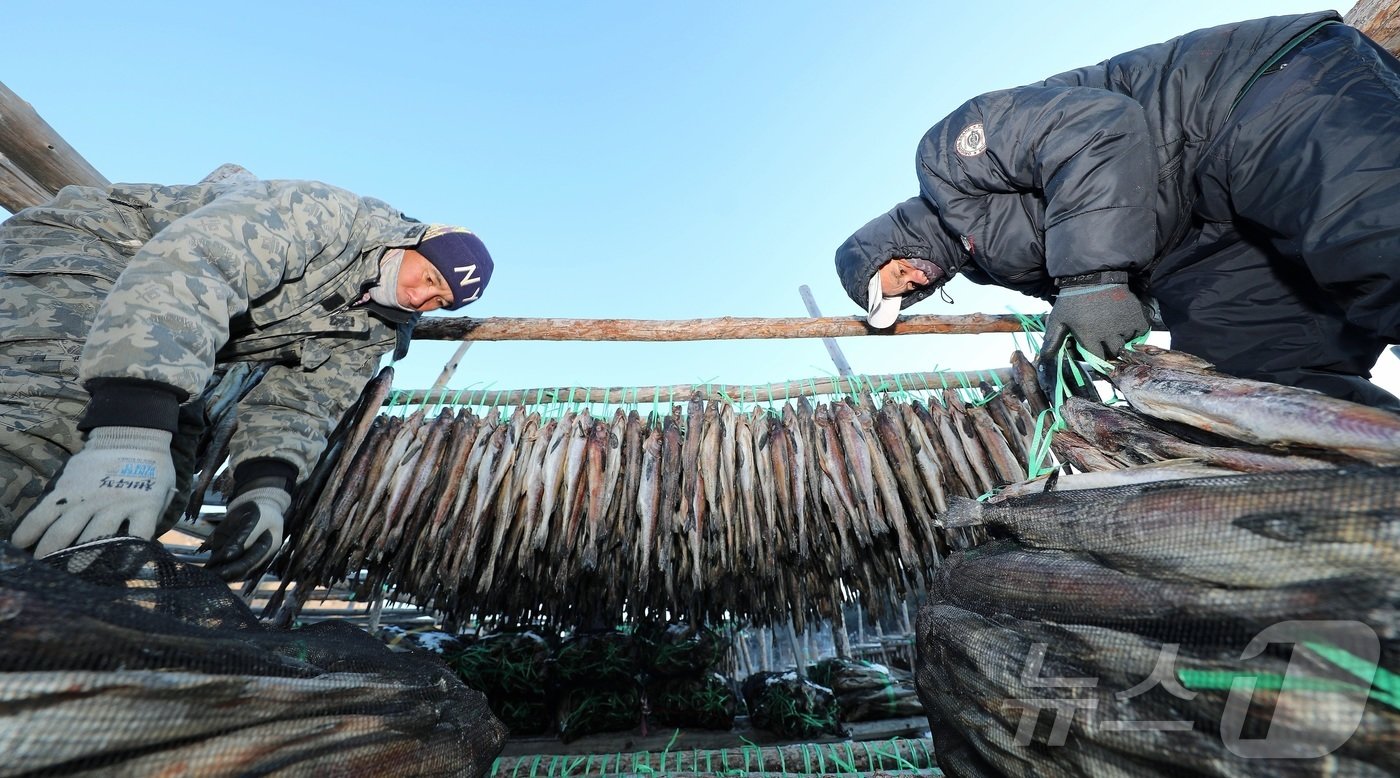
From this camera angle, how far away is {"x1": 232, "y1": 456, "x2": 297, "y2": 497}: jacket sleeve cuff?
2684mm

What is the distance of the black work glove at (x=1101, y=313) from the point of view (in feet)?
7.63

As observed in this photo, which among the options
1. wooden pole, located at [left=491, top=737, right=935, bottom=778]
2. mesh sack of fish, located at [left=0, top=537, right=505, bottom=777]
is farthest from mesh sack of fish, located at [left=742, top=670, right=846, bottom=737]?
mesh sack of fish, located at [left=0, top=537, right=505, bottom=777]

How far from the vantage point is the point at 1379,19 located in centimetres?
280

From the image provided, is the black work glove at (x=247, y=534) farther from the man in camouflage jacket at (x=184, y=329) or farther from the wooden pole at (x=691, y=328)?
the wooden pole at (x=691, y=328)

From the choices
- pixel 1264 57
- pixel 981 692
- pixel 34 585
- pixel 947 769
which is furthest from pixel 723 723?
pixel 1264 57

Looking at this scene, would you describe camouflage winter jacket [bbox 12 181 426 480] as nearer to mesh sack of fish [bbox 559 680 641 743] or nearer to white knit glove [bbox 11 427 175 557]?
white knit glove [bbox 11 427 175 557]

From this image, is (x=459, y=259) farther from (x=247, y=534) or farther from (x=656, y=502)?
(x=656, y=502)

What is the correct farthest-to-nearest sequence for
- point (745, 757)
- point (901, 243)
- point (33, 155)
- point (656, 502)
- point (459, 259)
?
point (901, 243), point (656, 502), point (33, 155), point (459, 259), point (745, 757)

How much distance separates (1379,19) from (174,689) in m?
4.91

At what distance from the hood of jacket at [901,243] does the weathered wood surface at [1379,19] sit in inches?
78.5

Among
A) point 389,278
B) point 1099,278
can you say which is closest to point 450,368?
point 389,278

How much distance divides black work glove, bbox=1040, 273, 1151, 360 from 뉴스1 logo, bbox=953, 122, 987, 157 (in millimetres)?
857

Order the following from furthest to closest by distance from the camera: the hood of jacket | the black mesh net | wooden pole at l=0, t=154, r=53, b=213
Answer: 1. the hood of jacket
2. wooden pole at l=0, t=154, r=53, b=213
3. the black mesh net

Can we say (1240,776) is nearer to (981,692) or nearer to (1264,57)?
(981,692)
